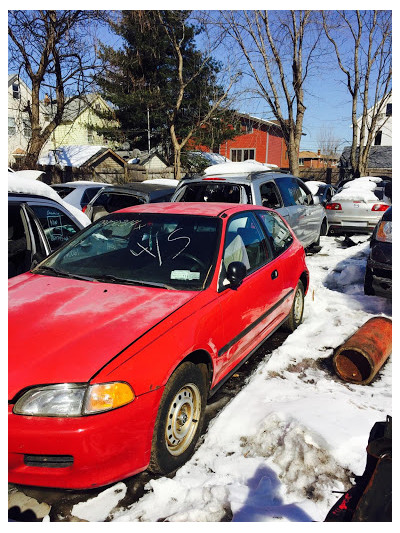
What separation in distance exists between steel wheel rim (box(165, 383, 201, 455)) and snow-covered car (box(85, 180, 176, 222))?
5.73 m

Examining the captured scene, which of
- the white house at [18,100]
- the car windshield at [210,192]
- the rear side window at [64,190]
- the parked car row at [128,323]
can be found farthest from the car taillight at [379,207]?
the white house at [18,100]

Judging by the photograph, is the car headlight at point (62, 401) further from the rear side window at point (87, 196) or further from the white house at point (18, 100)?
the white house at point (18, 100)

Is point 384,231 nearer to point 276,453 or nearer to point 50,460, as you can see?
point 276,453

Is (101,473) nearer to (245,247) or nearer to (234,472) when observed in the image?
(234,472)

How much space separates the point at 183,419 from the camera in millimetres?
2781

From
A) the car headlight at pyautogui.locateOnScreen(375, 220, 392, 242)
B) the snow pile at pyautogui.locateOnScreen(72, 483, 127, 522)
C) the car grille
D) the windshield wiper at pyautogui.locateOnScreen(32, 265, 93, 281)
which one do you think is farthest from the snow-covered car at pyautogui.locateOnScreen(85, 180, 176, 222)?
the car grille

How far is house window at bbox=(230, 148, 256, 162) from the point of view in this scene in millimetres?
42438

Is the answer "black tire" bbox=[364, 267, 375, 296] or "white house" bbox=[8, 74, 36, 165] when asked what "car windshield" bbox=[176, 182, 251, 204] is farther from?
"white house" bbox=[8, 74, 36, 165]

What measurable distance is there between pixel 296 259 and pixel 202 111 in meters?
20.4

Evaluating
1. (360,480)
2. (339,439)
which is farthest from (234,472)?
(360,480)

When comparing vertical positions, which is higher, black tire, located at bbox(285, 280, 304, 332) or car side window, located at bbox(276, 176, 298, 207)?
car side window, located at bbox(276, 176, 298, 207)

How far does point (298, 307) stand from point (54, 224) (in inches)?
118

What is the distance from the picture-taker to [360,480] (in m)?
1.73

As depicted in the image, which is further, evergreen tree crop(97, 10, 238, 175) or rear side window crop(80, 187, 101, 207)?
evergreen tree crop(97, 10, 238, 175)
